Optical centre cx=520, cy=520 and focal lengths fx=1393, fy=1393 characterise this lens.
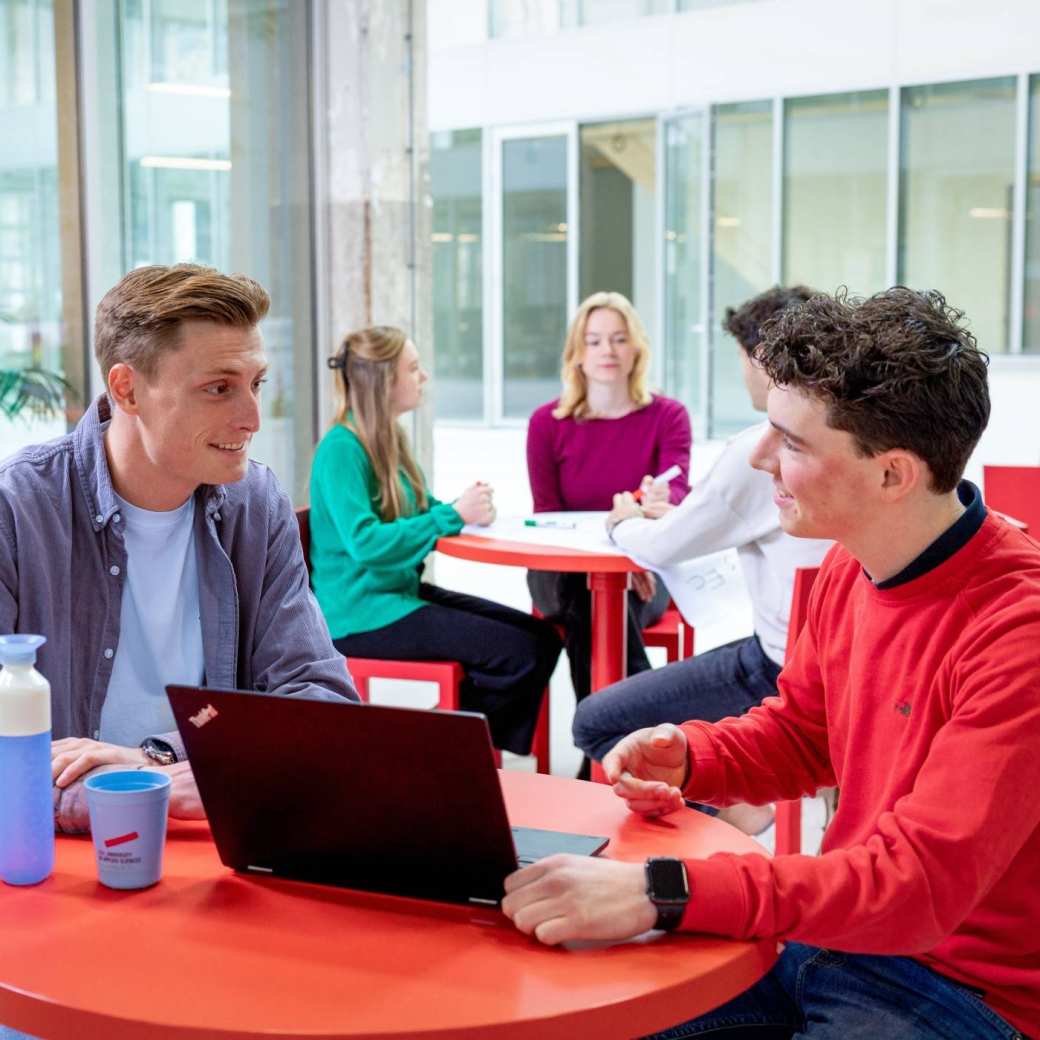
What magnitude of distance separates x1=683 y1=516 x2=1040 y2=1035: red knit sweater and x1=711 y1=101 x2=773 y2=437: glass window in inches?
349

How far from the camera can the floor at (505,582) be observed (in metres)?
4.32

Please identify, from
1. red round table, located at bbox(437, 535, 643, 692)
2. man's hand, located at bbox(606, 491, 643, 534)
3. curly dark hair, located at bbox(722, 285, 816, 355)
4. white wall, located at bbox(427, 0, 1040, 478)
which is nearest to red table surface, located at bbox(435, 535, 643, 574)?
red round table, located at bbox(437, 535, 643, 692)

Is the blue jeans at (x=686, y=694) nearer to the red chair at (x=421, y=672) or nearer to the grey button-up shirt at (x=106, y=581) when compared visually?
the red chair at (x=421, y=672)

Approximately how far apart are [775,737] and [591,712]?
155cm

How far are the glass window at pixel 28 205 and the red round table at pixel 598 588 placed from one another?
135 cm

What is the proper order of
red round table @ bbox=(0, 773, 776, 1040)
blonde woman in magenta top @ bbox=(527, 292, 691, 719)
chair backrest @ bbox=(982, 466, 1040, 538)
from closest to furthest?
red round table @ bbox=(0, 773, 776, 1040), chair backrest @ bbox=(982, 466, 1040, 538), blonde woman in magenta top @ bbox=(527, 292, 691, 719)

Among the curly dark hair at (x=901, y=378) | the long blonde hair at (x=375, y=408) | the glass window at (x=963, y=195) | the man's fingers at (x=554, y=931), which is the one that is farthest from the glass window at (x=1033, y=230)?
the man's fingers at (x=554, y=931)

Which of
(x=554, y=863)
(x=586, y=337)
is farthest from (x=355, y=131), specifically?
(x=554, y=863)

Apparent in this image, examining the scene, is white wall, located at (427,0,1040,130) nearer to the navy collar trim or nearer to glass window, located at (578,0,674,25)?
glass window, located at (578,0,674,25)

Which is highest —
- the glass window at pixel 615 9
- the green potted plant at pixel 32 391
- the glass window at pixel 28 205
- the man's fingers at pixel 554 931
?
the glass window at pixel 615 9

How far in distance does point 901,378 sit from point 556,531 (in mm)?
2623

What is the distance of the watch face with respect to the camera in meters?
1.27

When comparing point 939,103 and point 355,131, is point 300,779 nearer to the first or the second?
point 355,131

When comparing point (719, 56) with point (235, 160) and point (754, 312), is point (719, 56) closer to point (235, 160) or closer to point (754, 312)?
point (235, 160)
